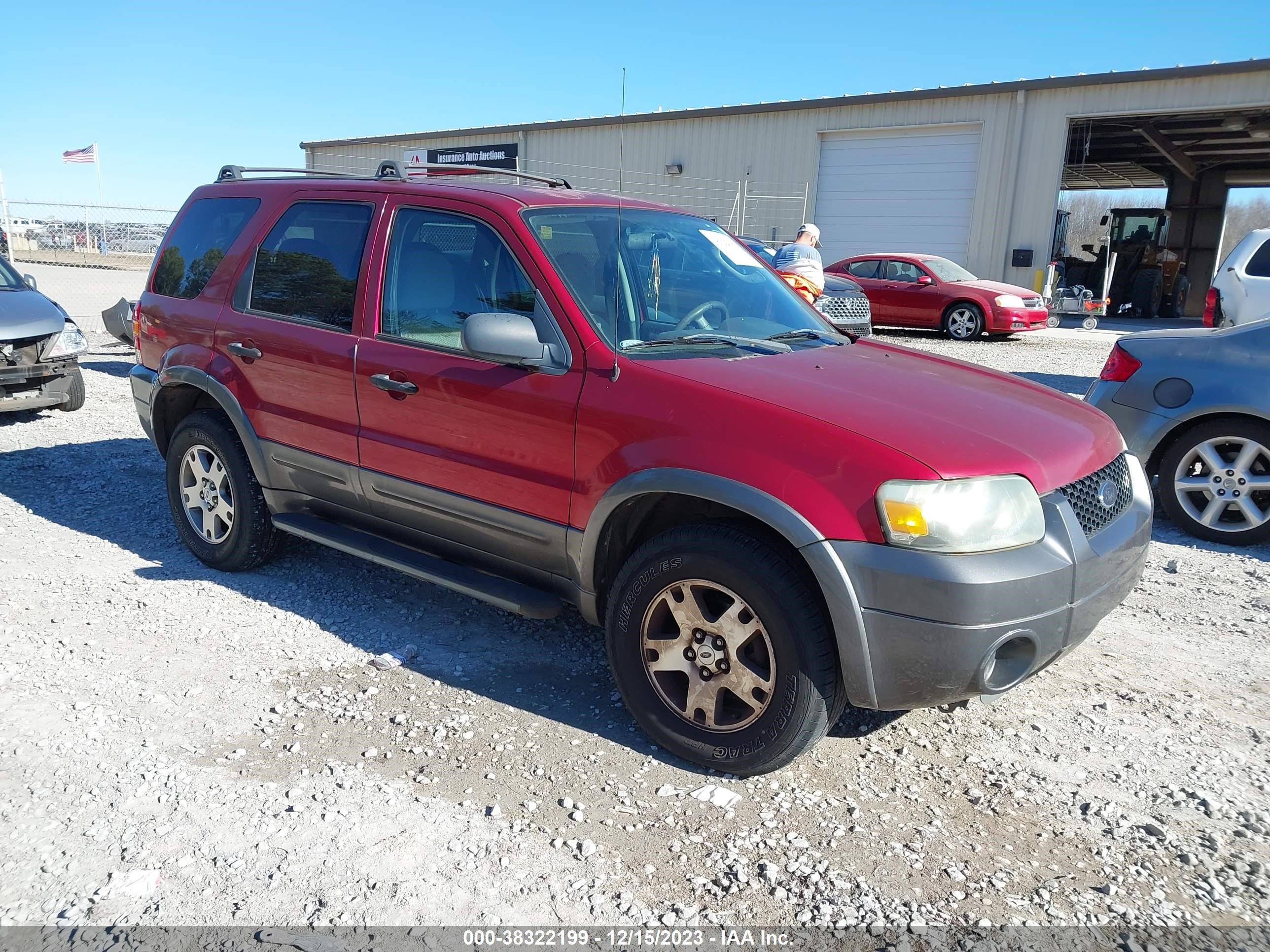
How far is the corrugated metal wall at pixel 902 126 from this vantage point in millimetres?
19170

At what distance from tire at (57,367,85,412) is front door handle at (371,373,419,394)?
232 inches

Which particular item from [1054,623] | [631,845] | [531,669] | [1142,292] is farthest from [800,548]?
[1142,292]

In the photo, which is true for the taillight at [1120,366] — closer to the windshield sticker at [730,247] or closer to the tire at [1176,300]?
the windshield sticker at [730,247]

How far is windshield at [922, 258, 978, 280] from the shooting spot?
56.7 ft

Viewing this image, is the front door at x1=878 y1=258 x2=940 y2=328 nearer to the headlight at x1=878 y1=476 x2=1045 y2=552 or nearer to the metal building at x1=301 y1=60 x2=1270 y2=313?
Answer: the metal building at x1=301 y1=60 x2=1270 y2=313

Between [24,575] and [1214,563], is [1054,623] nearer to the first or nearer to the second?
[1214,563]

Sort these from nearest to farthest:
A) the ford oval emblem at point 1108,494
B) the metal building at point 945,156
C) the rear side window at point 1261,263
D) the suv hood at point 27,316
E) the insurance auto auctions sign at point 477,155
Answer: the ford oval emblem at point 1108,494 → the suv hood at point 27,316 → the rear side window at point 1261,263 → the metal building at point 945,156 → the insurance auto auctions sign at point 477,155

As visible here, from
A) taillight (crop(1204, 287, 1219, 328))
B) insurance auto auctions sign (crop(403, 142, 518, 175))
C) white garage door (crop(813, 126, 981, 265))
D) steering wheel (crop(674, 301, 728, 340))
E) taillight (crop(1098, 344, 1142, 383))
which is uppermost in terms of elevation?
insurance auto auctions sign (crop(403, 142, 518, 175))

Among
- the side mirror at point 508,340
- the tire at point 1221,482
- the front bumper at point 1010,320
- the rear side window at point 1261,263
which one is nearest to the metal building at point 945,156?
the front bumper at point 1010,320

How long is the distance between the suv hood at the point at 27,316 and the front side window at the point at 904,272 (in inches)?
544

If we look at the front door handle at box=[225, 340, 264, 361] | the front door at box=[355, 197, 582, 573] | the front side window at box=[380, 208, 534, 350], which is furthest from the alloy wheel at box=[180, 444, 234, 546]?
the front side window at box=[380, 208, 534, 350]

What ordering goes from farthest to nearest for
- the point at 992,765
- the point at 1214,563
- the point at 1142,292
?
the point at 1142,292
the point at 1214,563
the point at 992,765

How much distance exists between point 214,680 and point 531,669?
125cm

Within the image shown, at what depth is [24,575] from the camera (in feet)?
15.5
